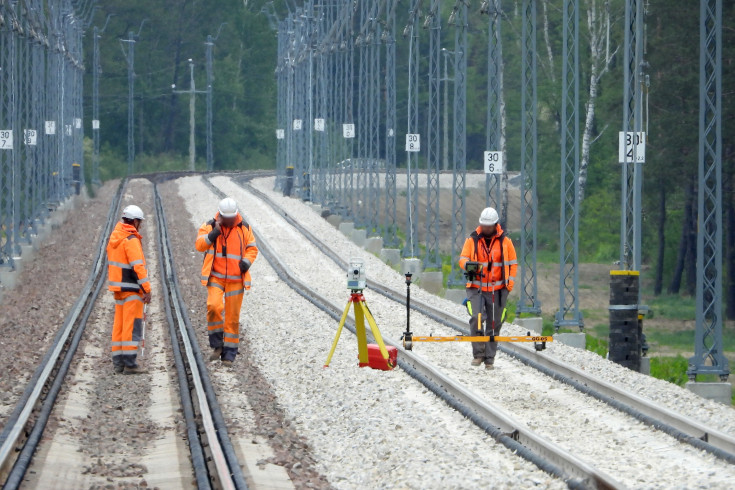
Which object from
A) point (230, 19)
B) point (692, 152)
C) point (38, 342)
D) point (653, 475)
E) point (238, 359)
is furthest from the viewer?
point (230, 19)

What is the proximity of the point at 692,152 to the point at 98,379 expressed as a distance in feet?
88.7

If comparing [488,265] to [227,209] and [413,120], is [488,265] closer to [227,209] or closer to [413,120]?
[227,209]

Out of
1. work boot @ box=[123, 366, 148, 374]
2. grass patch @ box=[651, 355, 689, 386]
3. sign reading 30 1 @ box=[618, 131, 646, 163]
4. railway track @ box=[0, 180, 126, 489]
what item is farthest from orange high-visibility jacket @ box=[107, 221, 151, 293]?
grass patch @ box=[651, 355, 689, 386]

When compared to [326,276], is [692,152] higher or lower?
higher

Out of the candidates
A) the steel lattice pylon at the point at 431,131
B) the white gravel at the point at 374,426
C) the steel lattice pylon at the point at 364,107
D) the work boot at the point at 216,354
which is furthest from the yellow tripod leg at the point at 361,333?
the steel lattice pylon at the point at 364,107

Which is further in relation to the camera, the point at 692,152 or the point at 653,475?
the point at 692,152

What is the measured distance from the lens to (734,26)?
35.9 meters

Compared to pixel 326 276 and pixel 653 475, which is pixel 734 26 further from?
pixel 653 475

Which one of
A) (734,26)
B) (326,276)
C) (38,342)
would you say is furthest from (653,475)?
(734,26)

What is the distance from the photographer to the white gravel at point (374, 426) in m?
10.9

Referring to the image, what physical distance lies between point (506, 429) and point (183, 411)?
337 cm

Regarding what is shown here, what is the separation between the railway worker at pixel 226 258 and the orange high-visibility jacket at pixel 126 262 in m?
0.73

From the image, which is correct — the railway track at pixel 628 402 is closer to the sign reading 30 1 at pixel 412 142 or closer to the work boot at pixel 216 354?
the work boot at pixel 216 354

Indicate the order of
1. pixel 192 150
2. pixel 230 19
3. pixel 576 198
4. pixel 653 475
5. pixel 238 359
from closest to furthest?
1. pixel 653 475
2. pixel 238 359
3. pixel 576 198
4. pixel 192 150
5. pixel 230 19
